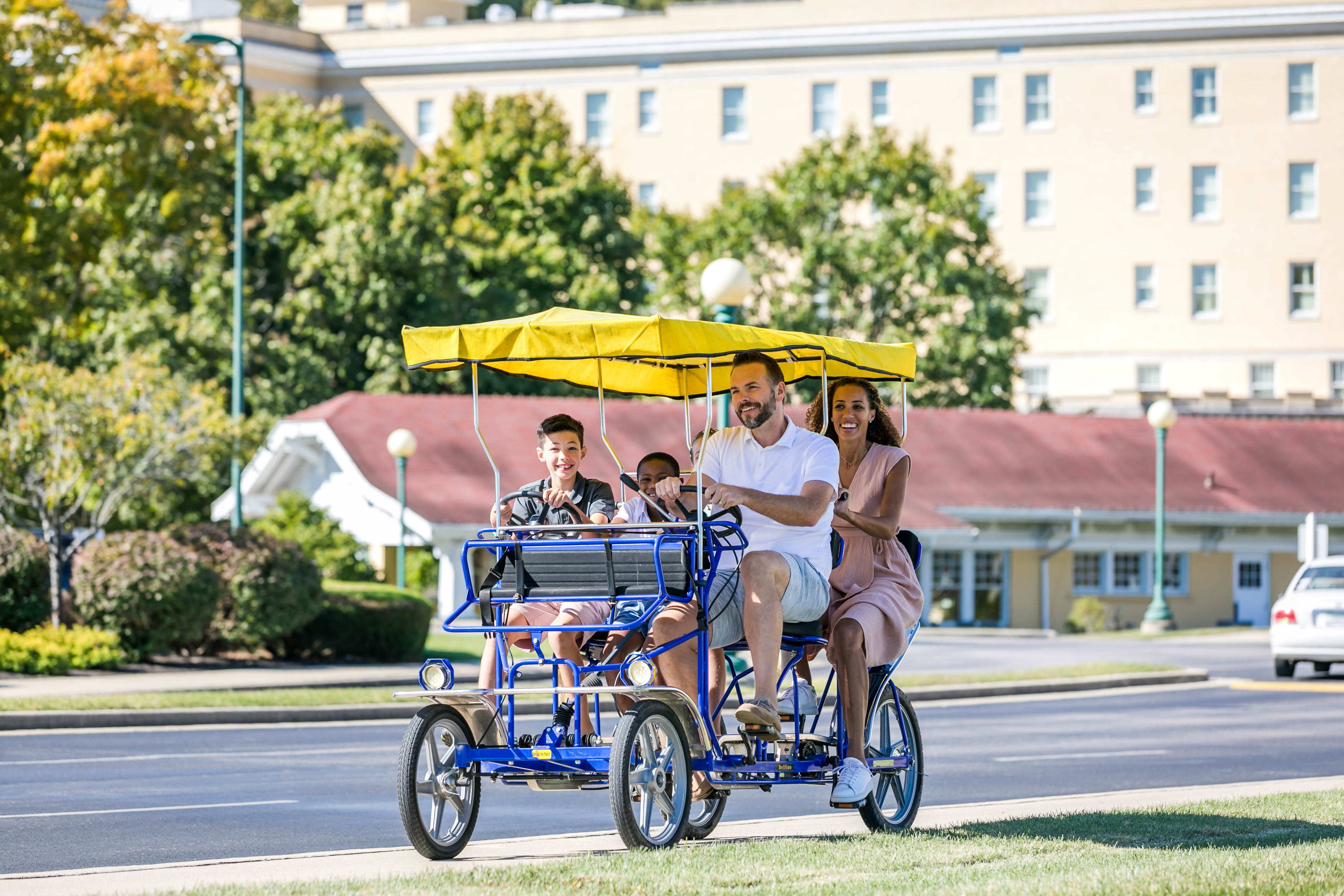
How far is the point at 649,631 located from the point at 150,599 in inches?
657

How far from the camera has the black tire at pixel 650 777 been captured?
8.26 meters

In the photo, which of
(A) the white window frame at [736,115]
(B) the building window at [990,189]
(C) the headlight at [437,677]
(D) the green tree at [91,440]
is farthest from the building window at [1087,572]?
(C) the headlight at [437,677]

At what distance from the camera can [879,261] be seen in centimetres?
5469

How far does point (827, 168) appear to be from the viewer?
55469 millimetres

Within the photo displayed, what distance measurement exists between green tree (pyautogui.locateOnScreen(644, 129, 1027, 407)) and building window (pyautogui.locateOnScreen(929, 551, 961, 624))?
801 cm

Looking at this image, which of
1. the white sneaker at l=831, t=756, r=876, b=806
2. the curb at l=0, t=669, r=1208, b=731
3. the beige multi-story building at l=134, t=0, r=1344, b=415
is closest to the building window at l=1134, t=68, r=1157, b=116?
the beige multi-story building at l=134, t=0, r=1344, b=415

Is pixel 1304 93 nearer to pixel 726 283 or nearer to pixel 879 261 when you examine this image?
pixel 879 261

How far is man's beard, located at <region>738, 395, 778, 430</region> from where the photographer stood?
912 centimetres

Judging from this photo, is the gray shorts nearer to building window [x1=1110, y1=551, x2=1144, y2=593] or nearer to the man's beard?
the man's beard

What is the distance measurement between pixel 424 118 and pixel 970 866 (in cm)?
7478

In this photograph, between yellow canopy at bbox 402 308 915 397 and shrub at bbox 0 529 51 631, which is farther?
shrub at bbox 0 529 51 631

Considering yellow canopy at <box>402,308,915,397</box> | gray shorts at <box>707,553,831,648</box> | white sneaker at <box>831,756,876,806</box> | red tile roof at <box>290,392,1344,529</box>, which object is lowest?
white sneaker at <box>831,756,876,806</box>

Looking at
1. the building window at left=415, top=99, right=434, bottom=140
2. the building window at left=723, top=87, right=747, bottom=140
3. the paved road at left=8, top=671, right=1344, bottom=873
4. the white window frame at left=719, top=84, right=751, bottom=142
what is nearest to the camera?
the paved road at left=8, top=671, right=1344, bottom=873

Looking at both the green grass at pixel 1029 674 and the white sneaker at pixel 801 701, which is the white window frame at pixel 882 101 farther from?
the white sneaker at pixel 801 701
